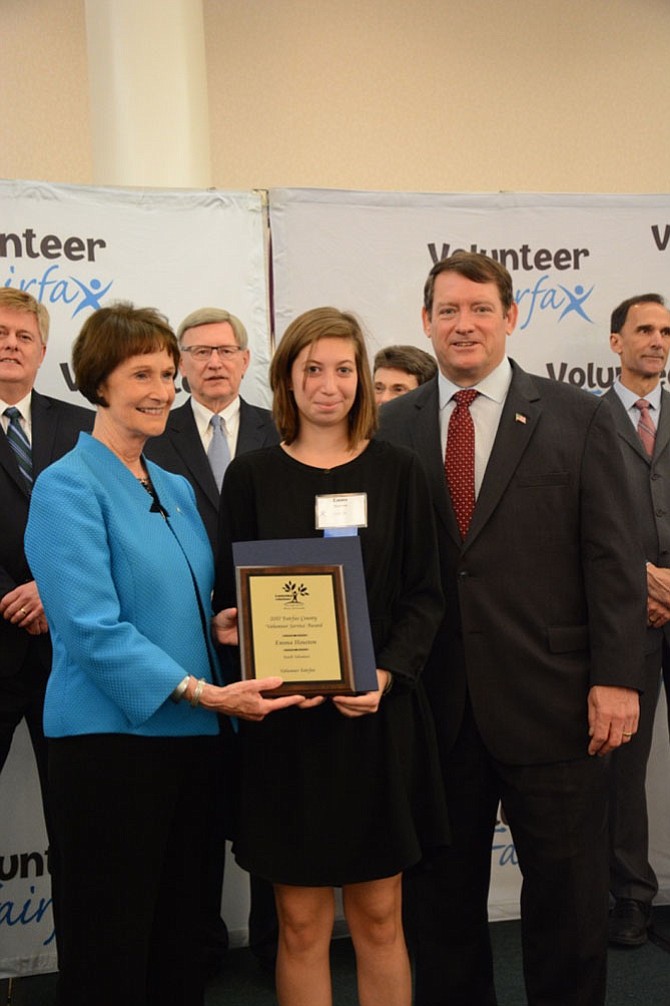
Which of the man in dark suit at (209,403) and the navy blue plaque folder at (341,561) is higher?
the man in dark suit at (209,403)

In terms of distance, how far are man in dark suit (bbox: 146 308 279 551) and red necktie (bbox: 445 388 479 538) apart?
36.4 inches

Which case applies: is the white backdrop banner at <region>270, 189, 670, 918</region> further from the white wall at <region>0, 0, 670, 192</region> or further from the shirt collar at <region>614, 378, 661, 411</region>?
the white wall at <region>0, 0, 670, 192</region>

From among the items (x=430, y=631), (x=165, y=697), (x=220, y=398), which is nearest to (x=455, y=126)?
(x=220, y=398)

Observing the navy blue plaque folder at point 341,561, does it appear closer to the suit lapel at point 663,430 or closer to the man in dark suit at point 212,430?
the man in dark suit at point 212,430

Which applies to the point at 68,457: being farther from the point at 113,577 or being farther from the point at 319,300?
the point at 319,300

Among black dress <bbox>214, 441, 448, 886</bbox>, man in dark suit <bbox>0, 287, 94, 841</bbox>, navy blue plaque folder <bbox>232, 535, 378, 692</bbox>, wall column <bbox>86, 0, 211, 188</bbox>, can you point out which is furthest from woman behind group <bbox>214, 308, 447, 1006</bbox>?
wall column <bbox>86, 0, 211, 188</bbox>

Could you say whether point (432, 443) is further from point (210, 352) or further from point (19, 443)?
point (19, 443)

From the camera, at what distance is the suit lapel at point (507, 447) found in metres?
2.44

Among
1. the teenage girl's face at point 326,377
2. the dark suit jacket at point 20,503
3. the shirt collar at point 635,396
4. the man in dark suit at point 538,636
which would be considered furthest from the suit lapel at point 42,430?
the shirt collar at point 635,396

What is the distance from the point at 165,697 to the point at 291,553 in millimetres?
373

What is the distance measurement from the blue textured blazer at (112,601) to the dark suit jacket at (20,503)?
813 mm

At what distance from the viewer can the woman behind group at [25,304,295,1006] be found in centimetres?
205

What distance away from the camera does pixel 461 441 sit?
2.54m

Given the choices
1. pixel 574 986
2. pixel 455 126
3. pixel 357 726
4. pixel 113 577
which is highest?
pixel 455 126
